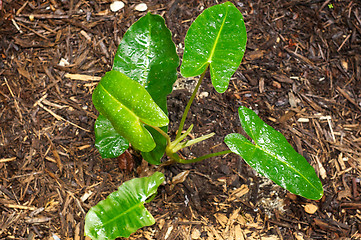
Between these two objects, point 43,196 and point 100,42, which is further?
point 100,42

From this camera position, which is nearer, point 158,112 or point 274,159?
point 158,112

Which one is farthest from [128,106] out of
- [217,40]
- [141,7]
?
[141,7]

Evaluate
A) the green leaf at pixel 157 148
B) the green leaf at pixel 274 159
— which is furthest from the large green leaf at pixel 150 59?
the green leaf at pixel 274 159

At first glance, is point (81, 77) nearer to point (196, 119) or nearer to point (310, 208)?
point (196, 119)

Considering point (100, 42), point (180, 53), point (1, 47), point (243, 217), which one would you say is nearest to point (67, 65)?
point (100, 42)

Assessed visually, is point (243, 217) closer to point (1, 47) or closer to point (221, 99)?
point (221, 99)

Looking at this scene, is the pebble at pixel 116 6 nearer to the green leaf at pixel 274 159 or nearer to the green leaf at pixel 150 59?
the green leaf at pixel 150 59

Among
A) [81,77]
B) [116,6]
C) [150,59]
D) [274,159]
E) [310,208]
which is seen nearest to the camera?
[274,159]
